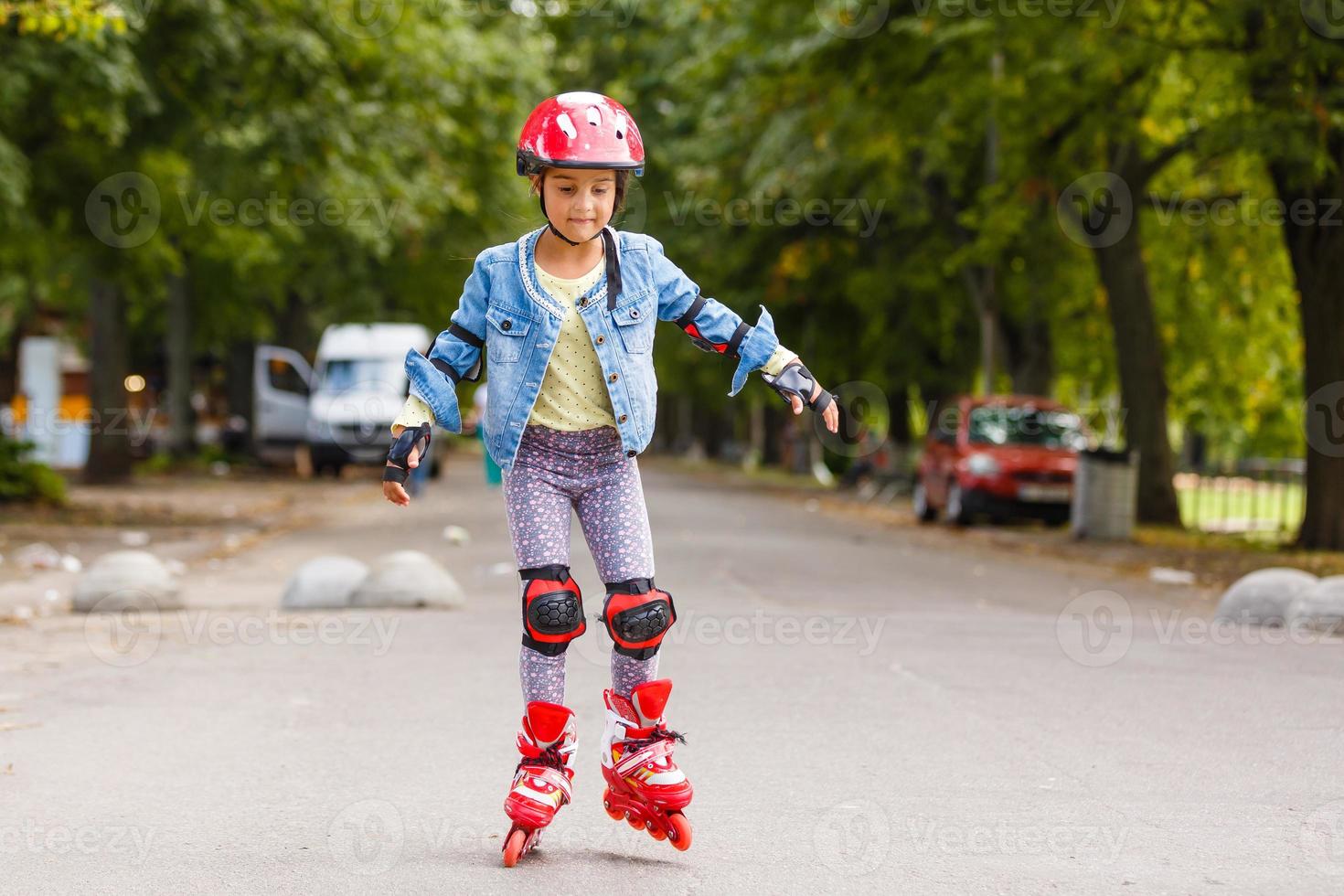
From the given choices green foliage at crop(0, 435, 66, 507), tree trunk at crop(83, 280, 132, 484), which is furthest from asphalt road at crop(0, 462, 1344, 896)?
tree trunk at crop(83, 280, 132, 484)

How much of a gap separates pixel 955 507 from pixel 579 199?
19.6 metres

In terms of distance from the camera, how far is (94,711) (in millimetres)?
7480

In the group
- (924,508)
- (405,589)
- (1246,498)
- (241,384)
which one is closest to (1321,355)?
(924,508)

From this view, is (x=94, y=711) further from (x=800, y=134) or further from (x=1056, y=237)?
(x=1056, y=237)

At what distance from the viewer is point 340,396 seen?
119 ft

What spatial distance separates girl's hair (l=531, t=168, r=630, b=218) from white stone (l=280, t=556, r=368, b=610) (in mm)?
7146

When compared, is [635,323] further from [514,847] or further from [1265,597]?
[1265,597]

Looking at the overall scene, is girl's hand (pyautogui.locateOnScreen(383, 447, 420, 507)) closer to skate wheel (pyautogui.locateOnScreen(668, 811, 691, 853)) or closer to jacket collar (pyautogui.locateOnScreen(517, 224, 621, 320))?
jacket collar (pyautogui.locateOnScreen(517, 224, 621, 320))

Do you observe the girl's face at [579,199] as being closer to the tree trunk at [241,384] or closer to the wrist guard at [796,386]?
the wrist guard at [796,386]

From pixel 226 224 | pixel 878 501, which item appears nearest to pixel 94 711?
pixel 226 224

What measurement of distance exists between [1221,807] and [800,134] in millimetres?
19750

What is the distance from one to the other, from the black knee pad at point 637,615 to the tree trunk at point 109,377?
79.4 ft

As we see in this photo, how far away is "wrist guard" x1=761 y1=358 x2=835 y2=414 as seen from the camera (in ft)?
16.2

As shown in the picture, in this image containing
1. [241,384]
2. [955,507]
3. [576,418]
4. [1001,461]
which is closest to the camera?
[576,418]
